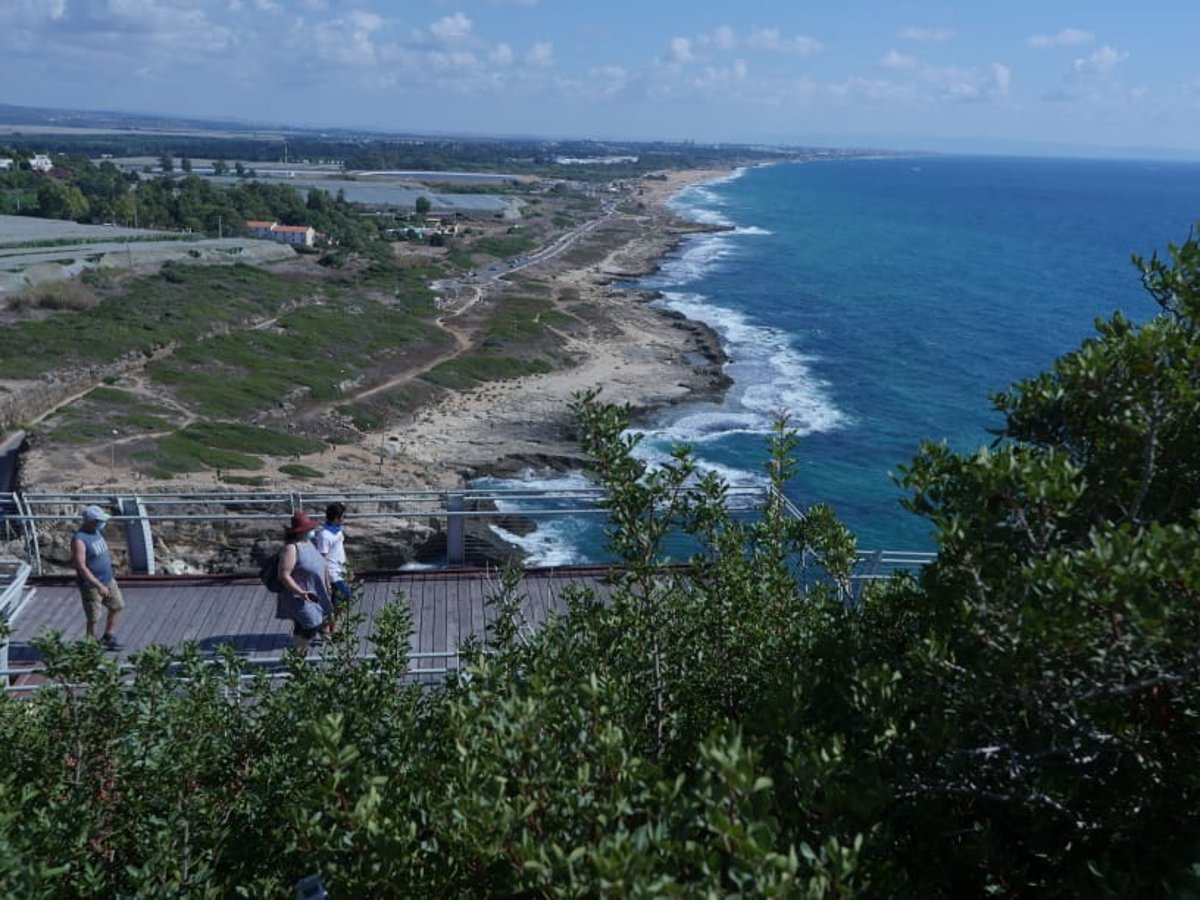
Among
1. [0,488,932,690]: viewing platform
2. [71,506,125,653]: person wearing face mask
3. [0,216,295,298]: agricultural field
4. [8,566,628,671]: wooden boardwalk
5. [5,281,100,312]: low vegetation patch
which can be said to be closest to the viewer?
[71,506,125,653]: person wearing face mask

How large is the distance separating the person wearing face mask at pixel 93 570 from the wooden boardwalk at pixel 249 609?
17.7 inches

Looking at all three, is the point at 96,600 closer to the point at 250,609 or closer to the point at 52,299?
the point at 250,609

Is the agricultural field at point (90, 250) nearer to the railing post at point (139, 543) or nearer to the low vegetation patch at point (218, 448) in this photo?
the low vegetation patch at point (218, 448)

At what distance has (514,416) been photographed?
42.3 metres

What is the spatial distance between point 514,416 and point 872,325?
3165 centimetres

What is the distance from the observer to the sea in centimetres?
3712

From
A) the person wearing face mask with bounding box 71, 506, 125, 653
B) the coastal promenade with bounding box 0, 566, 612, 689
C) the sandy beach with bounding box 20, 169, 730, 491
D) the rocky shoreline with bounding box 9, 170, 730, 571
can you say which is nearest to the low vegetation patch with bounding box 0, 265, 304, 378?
the sandy beach with bounding box 20, 169, 730, 491

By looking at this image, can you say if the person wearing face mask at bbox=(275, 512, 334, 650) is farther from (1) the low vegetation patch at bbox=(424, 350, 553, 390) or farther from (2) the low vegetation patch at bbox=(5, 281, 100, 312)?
(2) the low vegetation patch at bbox=(5, 281, 100, 312)

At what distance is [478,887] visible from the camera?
3.82 m

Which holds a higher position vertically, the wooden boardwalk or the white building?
the wooden boardwalk

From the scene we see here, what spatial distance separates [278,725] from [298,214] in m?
95.8

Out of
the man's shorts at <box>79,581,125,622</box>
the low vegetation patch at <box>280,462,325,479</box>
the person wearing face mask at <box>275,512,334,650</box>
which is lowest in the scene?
the low vegetation patch at <box>280,462,325,479</box>

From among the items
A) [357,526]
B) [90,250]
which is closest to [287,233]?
[90,250]

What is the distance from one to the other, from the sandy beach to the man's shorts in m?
8.52
